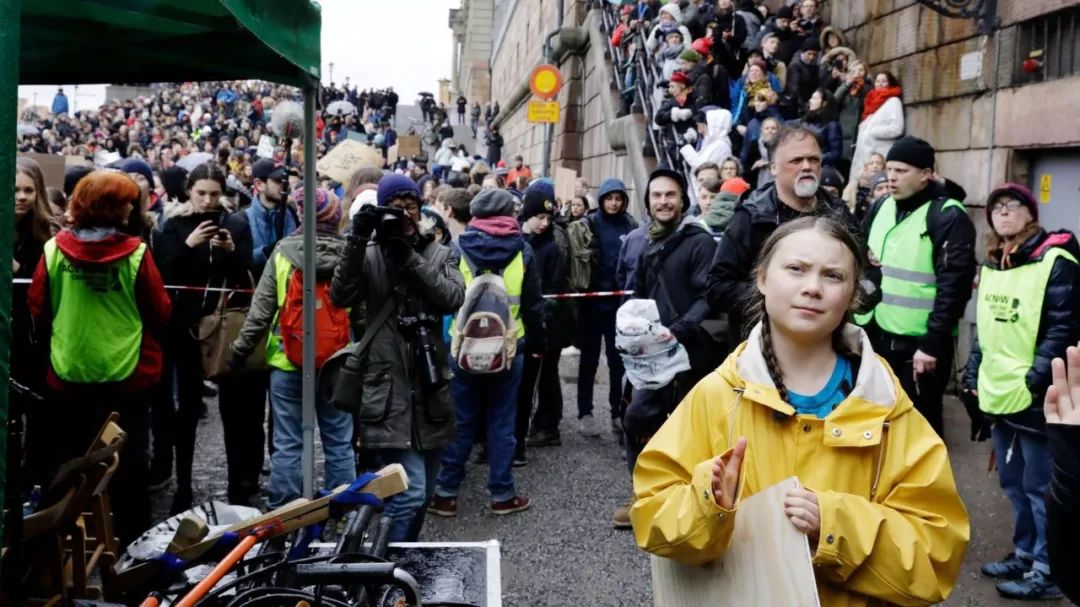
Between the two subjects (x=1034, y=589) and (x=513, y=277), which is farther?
(x=513, y=277)

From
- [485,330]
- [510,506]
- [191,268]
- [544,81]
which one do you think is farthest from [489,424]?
[544,81]

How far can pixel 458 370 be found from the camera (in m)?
6.24

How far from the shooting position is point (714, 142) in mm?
11812

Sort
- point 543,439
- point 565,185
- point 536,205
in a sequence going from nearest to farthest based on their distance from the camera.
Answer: point 536,205 < point 543,439 < point 565,185

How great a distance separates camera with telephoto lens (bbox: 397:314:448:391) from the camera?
4.92m

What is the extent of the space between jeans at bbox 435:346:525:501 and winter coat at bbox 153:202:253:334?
1.38m

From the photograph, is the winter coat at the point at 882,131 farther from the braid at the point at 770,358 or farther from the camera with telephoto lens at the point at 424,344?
the braid at the point at 770,358

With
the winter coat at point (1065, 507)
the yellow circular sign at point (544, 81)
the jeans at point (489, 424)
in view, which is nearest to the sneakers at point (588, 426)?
the jeans at point (489, 424)

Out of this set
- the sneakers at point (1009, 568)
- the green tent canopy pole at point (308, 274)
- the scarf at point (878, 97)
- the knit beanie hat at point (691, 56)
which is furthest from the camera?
the knit beanie hat at point (691, 56)

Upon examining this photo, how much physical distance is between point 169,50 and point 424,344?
1.75 meters

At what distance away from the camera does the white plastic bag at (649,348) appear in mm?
5191

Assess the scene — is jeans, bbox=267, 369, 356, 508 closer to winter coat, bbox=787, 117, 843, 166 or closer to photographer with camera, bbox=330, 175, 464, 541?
photographer with camera, bbox=330, 175, 464, 541

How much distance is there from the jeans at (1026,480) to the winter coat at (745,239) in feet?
4.62

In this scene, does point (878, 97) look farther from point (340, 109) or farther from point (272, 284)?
point (340, 109)
